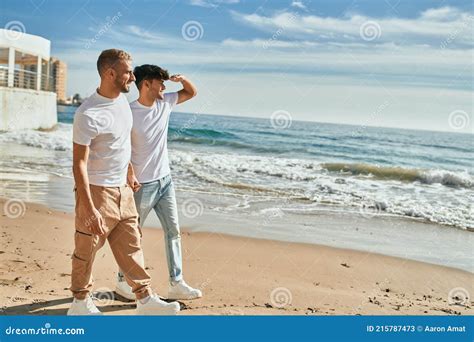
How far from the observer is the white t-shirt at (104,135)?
3.04 metres

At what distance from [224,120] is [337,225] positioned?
7.90 m

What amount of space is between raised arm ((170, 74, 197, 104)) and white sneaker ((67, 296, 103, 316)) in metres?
1.27

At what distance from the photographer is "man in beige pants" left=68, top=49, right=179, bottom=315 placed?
9.91 feet

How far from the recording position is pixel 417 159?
44.2 feet

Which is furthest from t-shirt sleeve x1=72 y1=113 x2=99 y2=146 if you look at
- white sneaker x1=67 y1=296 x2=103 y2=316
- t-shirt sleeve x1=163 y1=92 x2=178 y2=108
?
white sneaker x1=67 y1=296 x2=103 y2=316

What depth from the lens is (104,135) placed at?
3107 millimetres

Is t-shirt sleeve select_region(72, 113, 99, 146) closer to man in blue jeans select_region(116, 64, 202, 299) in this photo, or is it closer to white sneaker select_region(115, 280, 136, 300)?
man in blue jeans select_region(116, 64, 202, 299)

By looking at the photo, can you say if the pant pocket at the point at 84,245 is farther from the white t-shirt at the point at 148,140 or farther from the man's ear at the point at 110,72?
the man's ear at the point at 110,72

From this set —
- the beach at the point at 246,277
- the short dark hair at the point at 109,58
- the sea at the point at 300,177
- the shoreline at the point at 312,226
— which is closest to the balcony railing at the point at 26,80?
the sea at the point at 300,177

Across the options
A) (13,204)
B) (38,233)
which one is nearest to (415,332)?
(38,233)

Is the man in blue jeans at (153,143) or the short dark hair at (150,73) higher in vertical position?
the short dark hair at (150,73)

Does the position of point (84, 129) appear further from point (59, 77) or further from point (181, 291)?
point (59, 77)

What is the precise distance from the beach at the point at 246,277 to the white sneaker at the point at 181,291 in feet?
0.16

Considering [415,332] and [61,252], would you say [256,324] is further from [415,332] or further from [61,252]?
[61,252]
